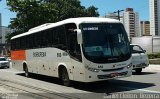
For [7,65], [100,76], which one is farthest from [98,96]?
[7,65]

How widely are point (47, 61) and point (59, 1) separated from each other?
171 ft

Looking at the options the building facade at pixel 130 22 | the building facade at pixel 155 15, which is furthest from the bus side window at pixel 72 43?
the building facade at pixel 130 22

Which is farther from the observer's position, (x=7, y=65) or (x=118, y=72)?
(x=7, y=65)

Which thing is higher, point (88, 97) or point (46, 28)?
point (46, 28)

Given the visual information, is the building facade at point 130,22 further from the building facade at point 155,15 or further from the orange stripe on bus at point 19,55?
the orange stripe on bus at point 19,55

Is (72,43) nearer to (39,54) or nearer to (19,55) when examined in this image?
(39,54)

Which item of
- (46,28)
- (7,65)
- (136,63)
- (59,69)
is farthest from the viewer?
(7,65)

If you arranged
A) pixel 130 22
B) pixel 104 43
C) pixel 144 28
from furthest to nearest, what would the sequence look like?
pixel 144 28, pixel 130 22, pixel 104 43

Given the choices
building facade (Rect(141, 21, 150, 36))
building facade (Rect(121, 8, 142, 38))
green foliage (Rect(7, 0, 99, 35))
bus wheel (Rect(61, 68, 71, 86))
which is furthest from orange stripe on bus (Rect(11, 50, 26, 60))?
building facade (Rect(141, 21, 150, 36))

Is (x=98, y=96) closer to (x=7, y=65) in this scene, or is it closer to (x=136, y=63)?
(x=136, y=63)

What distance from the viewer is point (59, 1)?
70688mm

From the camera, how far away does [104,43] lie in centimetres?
1489

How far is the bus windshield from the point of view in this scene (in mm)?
14695

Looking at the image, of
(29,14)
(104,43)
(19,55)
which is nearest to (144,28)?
(29,14)
